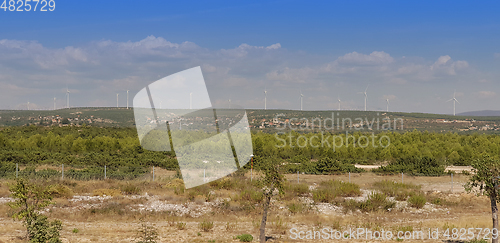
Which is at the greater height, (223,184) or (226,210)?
(223,184)

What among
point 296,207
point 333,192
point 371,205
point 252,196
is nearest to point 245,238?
point 296,207

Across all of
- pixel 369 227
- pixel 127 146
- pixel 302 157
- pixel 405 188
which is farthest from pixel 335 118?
pixel 369 227

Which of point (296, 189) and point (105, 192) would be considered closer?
point (105, 192)

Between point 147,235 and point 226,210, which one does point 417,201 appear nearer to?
point 226,210

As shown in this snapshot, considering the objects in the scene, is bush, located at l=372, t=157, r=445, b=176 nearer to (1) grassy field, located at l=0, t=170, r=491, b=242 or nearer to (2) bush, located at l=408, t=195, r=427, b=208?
(1) grassy field, located at l=0, t=170, r=491, b=242

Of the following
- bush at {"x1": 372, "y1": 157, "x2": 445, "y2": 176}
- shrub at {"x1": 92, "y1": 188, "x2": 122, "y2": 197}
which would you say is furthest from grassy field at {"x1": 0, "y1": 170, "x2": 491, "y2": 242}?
bush at {"x1": 372, "y1": 157, "x2": 445, "y2": 176}

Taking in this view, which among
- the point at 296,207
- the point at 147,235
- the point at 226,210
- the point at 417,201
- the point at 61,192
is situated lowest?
the point at 226,210

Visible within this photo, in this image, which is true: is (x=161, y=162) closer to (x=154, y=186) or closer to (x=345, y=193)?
(x=154, y=186)

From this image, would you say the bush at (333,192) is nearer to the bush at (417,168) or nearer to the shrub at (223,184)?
the shrub at (223,184)

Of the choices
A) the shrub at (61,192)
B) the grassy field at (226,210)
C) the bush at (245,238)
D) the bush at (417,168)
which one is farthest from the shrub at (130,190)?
the bush at (417,168)
